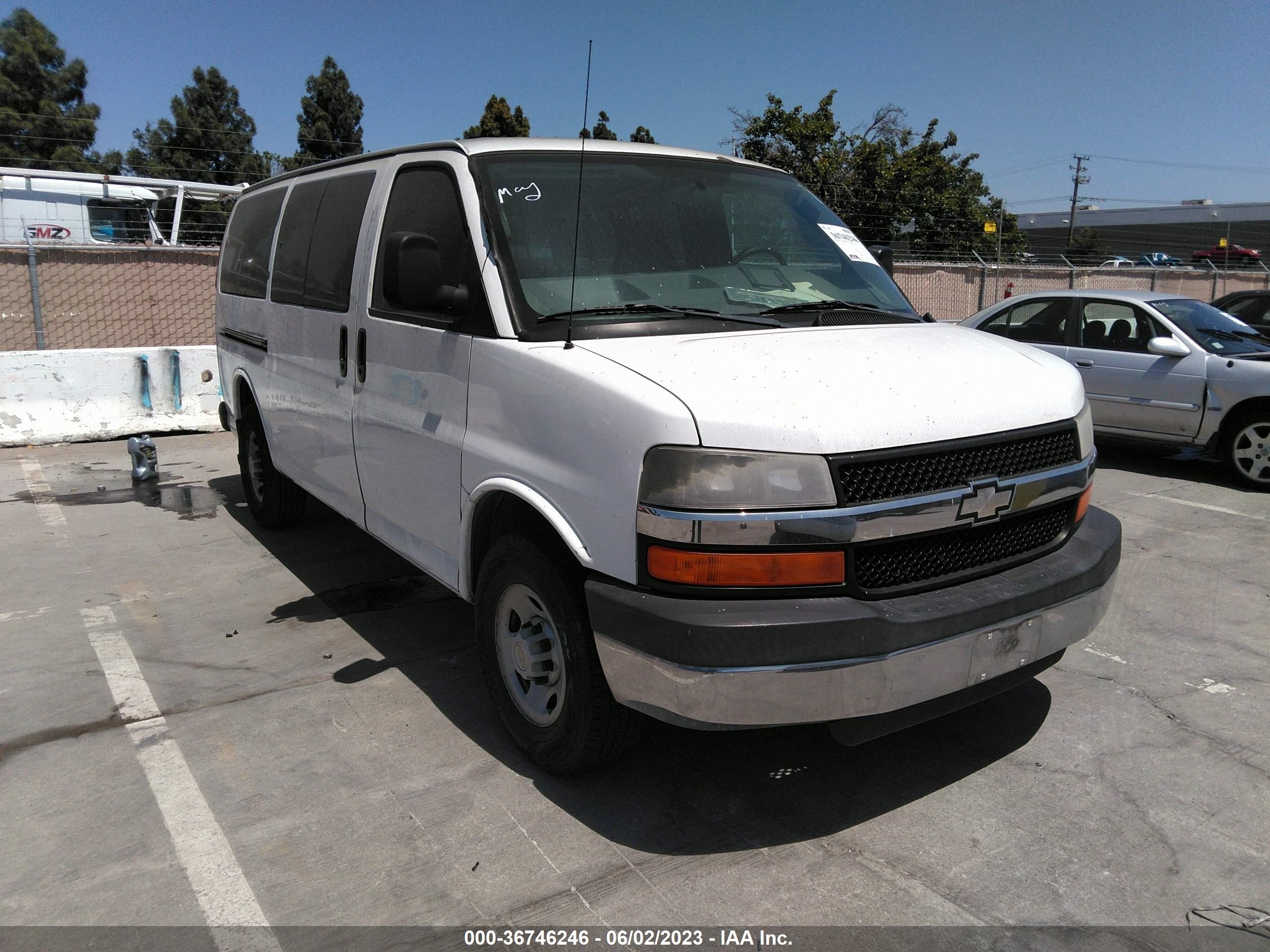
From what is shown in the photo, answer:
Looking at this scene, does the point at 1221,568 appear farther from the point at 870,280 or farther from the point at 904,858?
the point at 904,858

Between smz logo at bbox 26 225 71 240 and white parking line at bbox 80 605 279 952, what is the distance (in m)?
16.8

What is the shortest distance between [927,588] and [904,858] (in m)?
0.84

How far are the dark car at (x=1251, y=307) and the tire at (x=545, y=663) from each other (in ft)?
34.3

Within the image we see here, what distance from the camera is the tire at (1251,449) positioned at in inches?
320

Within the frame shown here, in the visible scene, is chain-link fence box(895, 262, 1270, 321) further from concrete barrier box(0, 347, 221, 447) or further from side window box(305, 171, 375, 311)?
side window box(305, 171, 375, 311)

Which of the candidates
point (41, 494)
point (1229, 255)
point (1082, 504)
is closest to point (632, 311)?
point (1082, 504)

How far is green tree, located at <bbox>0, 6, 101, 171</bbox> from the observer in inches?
1614

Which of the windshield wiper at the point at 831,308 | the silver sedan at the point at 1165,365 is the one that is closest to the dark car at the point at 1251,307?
the silver sedan at the point at 1165,365

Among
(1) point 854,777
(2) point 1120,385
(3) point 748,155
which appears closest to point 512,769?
(1) point 854,777

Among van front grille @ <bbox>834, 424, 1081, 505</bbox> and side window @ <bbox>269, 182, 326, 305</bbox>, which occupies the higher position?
side window @ <bbox>269, 182, 326, 305</bbox>

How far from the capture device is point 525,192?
12.1 ft

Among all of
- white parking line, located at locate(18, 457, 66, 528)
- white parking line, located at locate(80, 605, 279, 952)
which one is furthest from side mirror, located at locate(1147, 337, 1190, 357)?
white parking line, located at locate(18, 457, 66, 528)

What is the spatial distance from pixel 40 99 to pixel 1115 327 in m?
48.3

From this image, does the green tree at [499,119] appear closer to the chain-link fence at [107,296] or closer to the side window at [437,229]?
the chain-link fence at [107,296]
